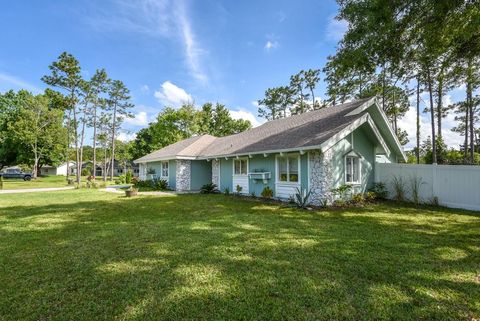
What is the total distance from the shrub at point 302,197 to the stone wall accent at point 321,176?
0.23 m

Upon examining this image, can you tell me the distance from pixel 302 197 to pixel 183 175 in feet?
31.7

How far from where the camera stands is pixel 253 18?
12117mm

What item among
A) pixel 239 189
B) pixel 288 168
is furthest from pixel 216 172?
pixel 288 168

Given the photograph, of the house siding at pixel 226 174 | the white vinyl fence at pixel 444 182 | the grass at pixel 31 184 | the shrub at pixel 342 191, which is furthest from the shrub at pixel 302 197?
the grass at pixel 31 184

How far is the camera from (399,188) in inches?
455

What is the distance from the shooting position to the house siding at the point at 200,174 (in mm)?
17766

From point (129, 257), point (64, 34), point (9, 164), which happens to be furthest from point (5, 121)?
point (129, 257)

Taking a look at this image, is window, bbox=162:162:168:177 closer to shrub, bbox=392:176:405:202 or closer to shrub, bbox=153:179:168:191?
shrub, bbox=153:179:168:191

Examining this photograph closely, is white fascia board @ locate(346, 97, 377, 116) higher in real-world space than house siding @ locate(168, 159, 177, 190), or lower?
higher

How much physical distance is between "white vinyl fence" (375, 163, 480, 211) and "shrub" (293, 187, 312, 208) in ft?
16.1

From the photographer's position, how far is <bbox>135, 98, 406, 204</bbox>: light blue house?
33.7ft

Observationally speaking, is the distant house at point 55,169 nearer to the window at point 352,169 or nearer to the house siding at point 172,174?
the house siding at point 172,174

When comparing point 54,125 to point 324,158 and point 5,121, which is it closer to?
point 5,121

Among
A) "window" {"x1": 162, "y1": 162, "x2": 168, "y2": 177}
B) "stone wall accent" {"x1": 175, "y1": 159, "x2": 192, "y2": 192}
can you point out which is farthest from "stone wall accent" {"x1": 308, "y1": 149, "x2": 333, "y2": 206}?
"window" {"x1": 162, "y1": 162, "x2": 168, "y2": 177}
